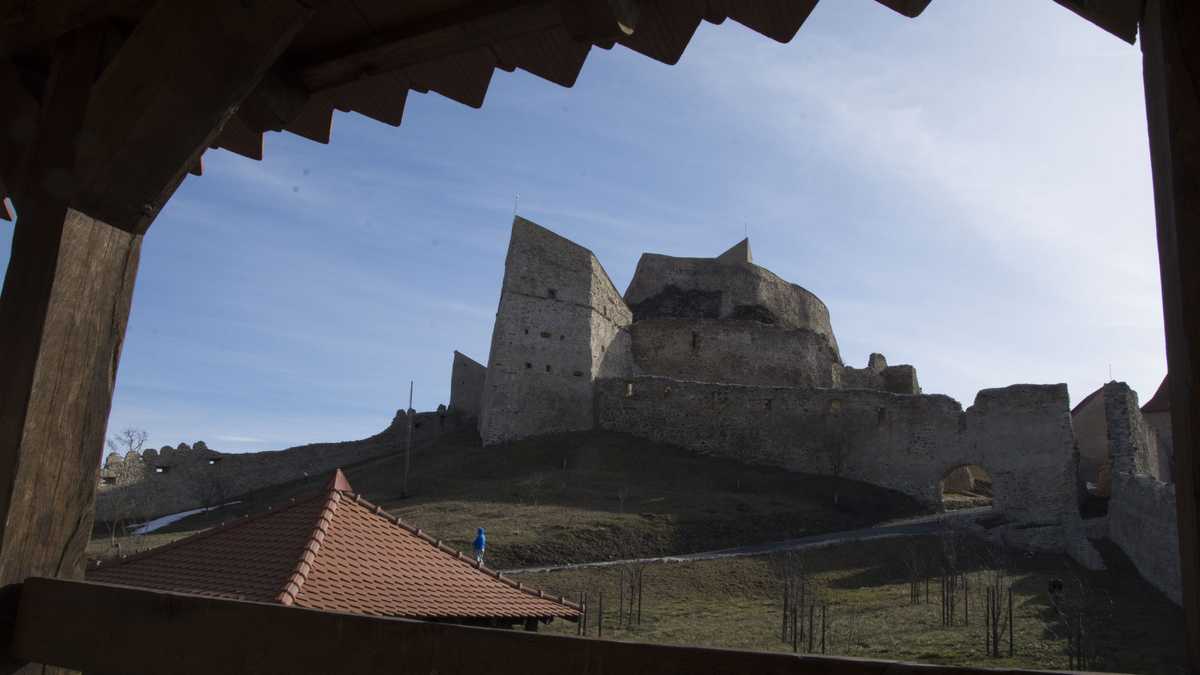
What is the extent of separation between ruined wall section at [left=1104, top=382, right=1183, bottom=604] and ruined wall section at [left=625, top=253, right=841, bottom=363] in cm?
1933

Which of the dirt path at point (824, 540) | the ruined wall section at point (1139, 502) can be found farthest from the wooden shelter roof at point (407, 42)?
the dirt path at point (824, 540)

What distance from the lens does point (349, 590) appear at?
846 centimetres

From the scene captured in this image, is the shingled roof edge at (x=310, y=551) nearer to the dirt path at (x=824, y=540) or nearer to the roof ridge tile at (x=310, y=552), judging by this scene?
the roof ridge tile at (x=310, y=552)

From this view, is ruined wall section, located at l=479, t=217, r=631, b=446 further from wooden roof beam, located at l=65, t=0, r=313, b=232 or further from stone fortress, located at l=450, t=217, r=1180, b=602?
wooden roof beam, located at l=65, t=0, r=313, b=232

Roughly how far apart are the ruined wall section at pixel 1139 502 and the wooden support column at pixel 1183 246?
12.4m

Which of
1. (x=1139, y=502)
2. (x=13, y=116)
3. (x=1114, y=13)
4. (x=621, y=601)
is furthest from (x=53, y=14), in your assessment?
(x=1139, y=502)

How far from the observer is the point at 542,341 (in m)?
34.7

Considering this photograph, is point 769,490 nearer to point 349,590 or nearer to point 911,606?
point 911,606

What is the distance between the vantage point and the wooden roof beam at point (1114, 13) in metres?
1.91

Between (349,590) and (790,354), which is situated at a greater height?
(790,354)

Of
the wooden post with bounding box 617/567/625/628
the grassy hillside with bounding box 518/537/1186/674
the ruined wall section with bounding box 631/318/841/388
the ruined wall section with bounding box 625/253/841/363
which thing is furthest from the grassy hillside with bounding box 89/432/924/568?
the ruined wall section with bounding box 625/253/841/363

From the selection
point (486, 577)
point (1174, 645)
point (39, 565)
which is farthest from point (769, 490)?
point (39, 565)

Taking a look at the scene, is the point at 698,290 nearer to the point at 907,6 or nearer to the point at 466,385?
the point at 466,385

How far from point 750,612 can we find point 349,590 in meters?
9.15
